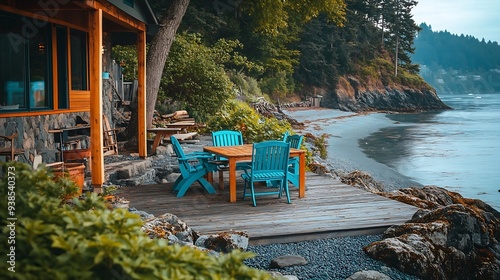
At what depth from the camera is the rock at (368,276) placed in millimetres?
4676

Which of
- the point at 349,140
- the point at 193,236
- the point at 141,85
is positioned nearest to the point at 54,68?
the point at 141,85

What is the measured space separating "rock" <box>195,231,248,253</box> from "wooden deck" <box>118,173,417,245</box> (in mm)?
252

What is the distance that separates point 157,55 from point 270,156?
6.29m

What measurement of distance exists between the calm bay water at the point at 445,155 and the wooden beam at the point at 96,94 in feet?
33.1

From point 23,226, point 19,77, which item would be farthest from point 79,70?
point 23,226

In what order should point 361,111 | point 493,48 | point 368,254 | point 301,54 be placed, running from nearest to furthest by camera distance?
1. point 368,254
2. point 301,54
3. point 361,111
4. point 493,48

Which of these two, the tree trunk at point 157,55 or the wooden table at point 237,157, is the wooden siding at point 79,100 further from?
the wooden table at point 237,157

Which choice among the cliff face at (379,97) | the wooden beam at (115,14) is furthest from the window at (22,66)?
the cliff face at (379,97)

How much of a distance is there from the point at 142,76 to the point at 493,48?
198 m

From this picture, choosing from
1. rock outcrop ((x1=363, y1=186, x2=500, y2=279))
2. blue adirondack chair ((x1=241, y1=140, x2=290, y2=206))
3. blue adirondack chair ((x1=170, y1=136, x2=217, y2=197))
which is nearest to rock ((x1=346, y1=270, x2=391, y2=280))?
rock outcrop ((x1=363, y1=186, x2=500, y2=279))

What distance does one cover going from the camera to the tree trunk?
496 inches

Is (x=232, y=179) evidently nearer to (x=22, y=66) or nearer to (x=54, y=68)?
(x=22, y=66)

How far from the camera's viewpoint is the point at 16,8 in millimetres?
7906

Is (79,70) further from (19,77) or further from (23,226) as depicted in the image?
(23,226)
